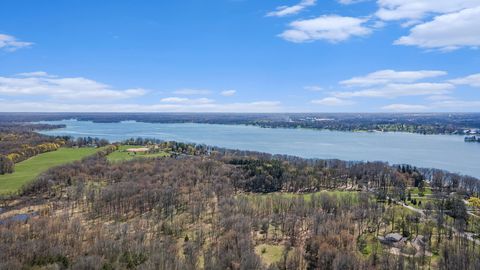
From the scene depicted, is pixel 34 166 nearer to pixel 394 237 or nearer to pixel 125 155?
pixel 125 155

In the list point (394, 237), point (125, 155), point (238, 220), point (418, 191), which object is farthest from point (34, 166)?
point (418, 191)

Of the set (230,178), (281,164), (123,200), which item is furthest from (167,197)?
(281,164)

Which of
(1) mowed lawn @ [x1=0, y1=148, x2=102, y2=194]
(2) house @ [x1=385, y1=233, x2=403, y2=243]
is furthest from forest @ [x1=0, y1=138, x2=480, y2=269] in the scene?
(1) mowed lawn @ [x1=0, y1=148, x2=102, y2=194]

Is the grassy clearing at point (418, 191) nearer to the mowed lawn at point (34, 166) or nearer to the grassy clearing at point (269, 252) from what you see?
the grassy clearing at point (269, 252)

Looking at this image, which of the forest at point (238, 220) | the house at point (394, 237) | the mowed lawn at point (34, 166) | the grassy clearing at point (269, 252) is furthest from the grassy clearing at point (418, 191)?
the mowed lawn at point (34, 166)

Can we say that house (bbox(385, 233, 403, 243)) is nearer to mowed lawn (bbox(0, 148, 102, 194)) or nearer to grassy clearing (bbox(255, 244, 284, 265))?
grassy clearing (bbox(255, 244, 284, 265))

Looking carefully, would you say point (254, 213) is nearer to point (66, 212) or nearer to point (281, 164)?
point (66, 212)
